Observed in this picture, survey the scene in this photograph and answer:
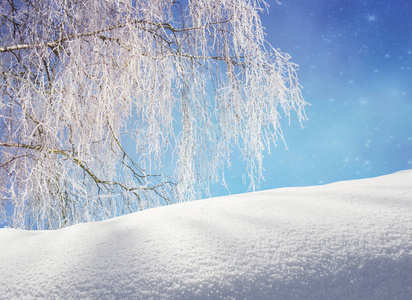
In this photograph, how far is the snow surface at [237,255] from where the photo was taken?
53cm

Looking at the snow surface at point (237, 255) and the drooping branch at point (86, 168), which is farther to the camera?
the drooping branch at point (86, 168)

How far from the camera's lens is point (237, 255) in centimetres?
63

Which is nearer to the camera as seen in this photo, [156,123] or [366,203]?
[366,203]

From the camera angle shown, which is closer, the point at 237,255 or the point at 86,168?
the point at 237,255

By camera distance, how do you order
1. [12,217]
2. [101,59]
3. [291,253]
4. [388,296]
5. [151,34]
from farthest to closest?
[12,217] < [151,34] < [101,59] < [291,253] < [388,296]

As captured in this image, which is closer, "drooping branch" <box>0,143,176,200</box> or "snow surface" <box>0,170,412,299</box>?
"snow surface" <box>0,170,412,299</box>

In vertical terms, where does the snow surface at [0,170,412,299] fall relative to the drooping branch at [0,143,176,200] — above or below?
below

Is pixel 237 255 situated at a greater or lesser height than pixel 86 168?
lesser

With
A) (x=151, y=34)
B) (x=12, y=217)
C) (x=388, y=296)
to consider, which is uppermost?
(x=151, y=34)

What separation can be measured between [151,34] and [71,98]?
0.69 metres

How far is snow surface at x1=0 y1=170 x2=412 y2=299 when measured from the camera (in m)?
0.53

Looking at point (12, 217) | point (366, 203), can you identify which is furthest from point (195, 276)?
point (12, 217)

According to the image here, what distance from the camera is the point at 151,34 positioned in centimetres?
201

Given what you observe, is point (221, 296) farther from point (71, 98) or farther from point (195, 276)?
point (71, 98)
